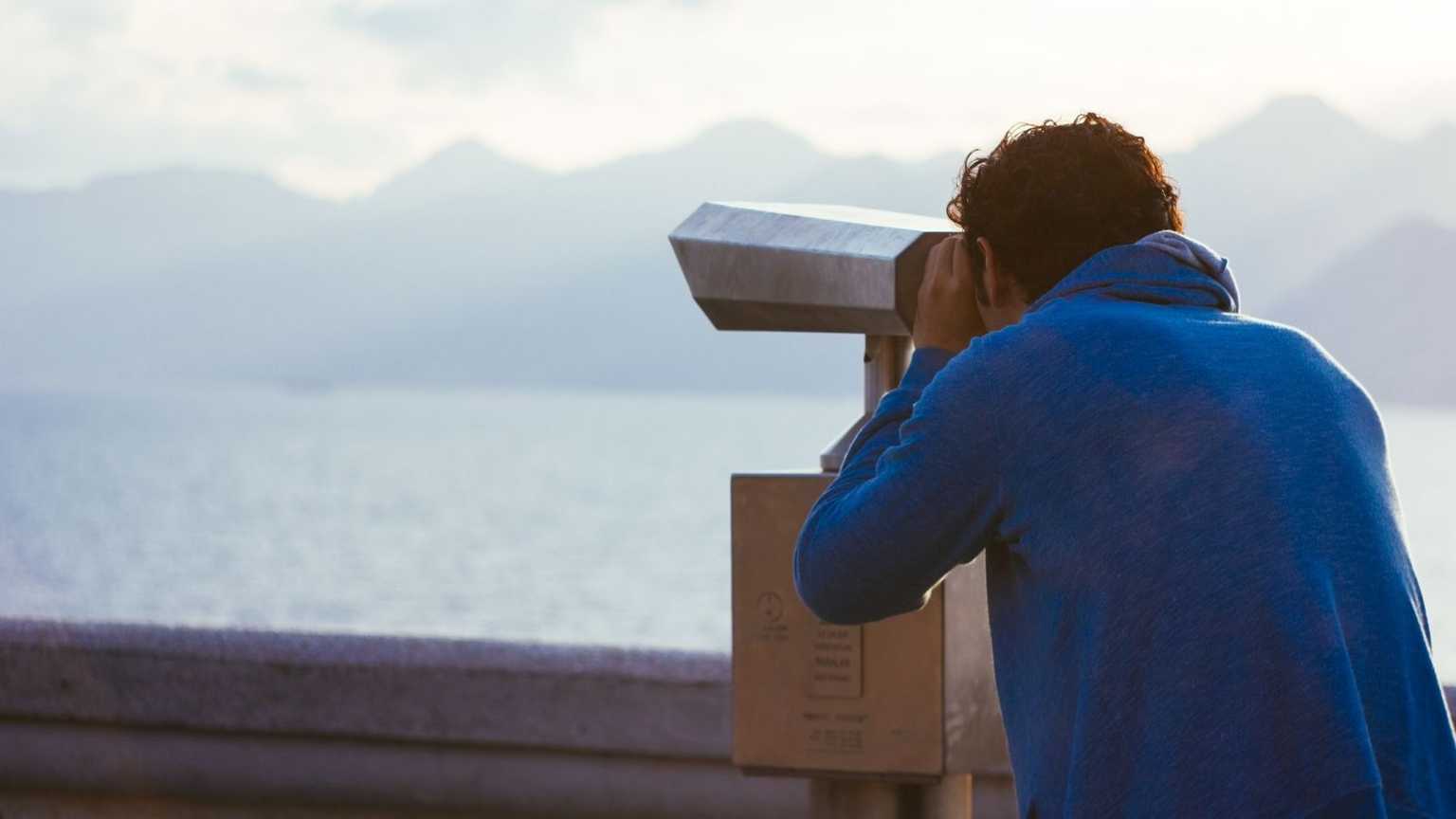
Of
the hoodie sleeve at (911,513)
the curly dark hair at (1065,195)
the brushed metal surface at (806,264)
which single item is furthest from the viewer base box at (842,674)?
the curly dark hair at (1065,195)

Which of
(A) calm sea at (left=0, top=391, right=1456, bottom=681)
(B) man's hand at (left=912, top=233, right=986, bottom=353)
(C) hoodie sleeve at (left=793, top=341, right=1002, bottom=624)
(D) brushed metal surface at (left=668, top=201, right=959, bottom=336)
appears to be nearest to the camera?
(C) hoodie sleeve at (left=793, top=341, right=1002, bottom=624)

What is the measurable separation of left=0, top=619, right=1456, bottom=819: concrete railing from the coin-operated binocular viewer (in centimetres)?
44

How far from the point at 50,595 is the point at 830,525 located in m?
32.7


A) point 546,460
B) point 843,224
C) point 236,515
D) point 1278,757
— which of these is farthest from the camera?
point 546,460

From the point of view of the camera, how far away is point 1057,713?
1.88 metres

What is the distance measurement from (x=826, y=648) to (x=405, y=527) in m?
45.1

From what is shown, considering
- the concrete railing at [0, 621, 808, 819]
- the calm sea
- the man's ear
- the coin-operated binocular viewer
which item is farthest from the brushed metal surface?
the concrete railing at [0, 621, 808, 819]

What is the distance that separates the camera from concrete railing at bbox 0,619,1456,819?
309cm

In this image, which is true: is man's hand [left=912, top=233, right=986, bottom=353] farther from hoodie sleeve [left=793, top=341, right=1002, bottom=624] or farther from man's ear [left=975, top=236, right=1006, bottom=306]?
hoodie sleeve [left=793, top=341, right=1002, bottom=624]

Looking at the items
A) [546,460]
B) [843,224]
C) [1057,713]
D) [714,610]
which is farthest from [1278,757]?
[546,460]

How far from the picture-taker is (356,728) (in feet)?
10.5

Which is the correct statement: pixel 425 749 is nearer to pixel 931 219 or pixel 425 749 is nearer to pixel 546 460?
pixel 931 219

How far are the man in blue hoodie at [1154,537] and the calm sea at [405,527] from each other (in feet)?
3.20

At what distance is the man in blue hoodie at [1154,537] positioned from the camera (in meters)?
1.78
